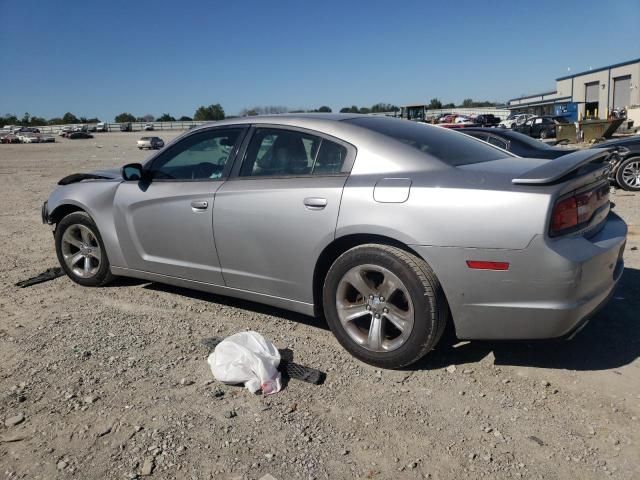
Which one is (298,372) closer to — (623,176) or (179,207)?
(179,207)

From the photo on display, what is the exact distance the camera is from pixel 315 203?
3484 mm

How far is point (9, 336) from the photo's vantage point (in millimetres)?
4090

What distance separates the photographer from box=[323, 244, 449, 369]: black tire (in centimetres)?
312

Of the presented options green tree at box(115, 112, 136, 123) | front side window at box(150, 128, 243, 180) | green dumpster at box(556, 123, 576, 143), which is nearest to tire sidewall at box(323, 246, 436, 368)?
front side window at box(150, 128, 243, 180)

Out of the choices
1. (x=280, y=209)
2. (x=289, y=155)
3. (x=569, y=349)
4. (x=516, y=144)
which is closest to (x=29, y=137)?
(x=516, y=144)

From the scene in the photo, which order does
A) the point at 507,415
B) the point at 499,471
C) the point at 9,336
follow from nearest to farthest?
1. the point at 499,471
2. the point at 507,415
3. the point at 9,336

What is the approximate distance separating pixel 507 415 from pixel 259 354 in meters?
1.48

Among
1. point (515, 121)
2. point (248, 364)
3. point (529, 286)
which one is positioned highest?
point (515, 121)

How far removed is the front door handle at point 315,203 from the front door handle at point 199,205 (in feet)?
2.98

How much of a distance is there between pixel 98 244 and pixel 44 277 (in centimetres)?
103

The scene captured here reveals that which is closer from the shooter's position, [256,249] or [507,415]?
[507,415]

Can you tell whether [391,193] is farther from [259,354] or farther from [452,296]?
[259,354]

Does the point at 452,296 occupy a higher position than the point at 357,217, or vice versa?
the point at 357,217

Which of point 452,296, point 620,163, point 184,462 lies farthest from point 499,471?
point 620,163
